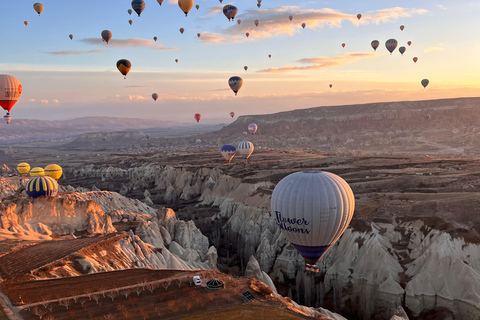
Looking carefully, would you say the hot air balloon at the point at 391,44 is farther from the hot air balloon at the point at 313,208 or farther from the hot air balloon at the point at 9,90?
the hot air balloon at the point at 9,90

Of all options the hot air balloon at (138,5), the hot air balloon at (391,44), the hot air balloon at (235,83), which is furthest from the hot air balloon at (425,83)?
the hot air balloon at (138,5)

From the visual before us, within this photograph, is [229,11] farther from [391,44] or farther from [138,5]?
[391,44]

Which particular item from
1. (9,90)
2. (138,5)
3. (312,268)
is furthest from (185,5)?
(312,268)

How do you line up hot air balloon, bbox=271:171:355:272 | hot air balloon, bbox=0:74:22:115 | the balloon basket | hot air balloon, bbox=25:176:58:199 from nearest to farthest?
Answer: hot air balloon, bbox=271:171:355:272 → the balloon basket → hot air balloon, bbox=25:176:58:199 → hot air balloon, bbox=0:74:22:115

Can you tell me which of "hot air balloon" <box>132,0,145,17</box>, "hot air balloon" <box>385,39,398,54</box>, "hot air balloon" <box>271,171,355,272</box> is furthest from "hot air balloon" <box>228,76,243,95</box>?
"hot air balloon" <box>271,171,355,272</box>

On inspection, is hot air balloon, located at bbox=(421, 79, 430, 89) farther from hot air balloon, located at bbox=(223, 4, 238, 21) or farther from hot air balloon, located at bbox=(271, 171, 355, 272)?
hot air balloon, located at bbox=(271, 171, 355, 272)

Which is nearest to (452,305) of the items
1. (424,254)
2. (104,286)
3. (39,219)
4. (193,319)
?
(424,254)

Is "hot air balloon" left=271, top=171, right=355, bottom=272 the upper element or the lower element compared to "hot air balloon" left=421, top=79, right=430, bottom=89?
lower
